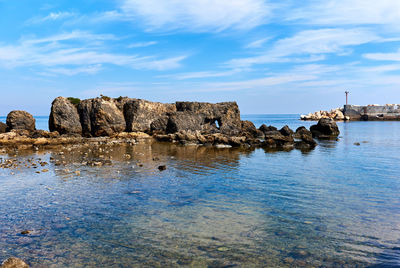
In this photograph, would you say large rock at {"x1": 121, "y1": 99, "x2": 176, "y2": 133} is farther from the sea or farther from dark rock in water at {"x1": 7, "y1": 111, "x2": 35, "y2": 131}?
the sea

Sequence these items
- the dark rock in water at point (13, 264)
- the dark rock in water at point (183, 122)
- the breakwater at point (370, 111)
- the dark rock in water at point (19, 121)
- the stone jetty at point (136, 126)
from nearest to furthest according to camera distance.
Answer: the dark rock in water at point (13, 264) < the stone jetty at point (136, 126) < the dark rock in water at point (19, 121) < the dark rock in water at point (183, 122) < the breakwater at point (370, 111)

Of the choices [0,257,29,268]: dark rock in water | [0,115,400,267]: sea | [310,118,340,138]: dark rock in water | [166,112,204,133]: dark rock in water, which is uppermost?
[166,112,204,133]: dark rock in water

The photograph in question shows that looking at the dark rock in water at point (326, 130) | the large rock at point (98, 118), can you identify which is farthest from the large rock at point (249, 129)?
the large rock at point (98, 118)

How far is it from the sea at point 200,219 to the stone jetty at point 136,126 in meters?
23.2

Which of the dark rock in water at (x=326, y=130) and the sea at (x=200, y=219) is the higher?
the dark rock in water at (x=326, y=130)

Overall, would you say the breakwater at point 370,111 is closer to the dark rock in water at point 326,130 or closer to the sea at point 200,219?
the dark rock in water at point 326,130

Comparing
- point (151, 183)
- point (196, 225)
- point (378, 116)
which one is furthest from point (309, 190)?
point (378, 116)

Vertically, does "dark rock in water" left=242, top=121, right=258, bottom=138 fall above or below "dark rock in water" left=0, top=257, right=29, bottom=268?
above

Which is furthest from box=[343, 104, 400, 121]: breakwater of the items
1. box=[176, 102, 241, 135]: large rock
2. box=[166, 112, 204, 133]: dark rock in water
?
box=[166, 112, 204, 133]: dark rock in water

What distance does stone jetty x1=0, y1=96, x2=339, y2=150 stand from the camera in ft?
143

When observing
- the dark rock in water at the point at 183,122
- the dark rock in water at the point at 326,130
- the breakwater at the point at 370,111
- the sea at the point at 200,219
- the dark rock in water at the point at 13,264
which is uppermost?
the breakwater at the point at 370,111

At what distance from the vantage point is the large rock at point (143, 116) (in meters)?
54.8

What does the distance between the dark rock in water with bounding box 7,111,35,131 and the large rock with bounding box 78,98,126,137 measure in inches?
346

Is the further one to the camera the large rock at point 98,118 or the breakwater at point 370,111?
the breakwater at point 370,111
